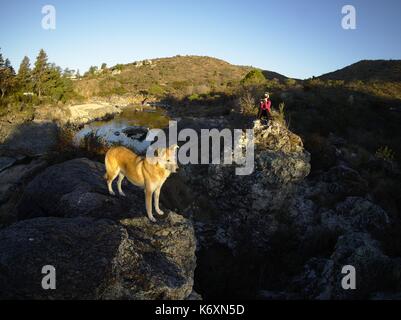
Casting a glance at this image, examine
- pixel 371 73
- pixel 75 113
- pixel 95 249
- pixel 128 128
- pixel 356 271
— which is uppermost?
pixel 371 73

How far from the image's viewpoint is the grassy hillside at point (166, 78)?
67312 millimetres

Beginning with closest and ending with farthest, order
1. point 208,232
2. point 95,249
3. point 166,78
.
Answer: point 95,249, point 208,232, point 166,78

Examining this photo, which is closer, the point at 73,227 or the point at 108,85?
the point at 73,227

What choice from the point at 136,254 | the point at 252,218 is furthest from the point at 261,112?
the point at 136,254

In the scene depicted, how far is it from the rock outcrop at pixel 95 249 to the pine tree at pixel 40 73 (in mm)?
32094

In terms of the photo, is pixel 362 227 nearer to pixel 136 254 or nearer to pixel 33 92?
pixel 136 254

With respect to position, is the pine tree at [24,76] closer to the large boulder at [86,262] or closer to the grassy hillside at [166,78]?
the grassy hillside at [166,78]

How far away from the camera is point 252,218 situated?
14.0 metres

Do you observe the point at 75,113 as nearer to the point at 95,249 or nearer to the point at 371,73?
the point at 95,249

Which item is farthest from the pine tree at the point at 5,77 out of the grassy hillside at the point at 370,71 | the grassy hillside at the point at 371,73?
the grassy hillside at the point at 370,71

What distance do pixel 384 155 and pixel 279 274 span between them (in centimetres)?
1110

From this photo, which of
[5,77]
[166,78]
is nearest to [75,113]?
[5,77]

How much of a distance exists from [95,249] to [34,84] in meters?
35.4

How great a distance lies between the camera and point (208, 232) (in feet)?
45.0
